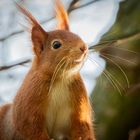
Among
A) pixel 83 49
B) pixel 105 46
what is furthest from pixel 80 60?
pixel 105 46

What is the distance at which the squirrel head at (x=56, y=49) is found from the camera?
1.31 metres

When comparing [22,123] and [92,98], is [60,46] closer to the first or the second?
[22,123]

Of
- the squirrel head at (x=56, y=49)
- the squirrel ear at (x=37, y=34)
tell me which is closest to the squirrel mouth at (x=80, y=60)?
the squirrel head at (x=56, y=49)

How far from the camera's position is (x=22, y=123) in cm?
133

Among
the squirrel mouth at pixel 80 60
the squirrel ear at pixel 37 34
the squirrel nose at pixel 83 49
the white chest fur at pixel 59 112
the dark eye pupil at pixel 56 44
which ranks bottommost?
the white chest fur at pixel 59 112

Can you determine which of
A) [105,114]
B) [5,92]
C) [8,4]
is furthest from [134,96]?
[8,4]

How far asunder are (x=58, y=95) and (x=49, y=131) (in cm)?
8

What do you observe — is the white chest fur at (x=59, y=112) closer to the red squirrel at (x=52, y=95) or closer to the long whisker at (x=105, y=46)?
the red squirrel at (x=52, y=95)

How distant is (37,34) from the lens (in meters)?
1.36

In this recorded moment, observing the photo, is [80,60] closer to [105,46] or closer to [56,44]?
[56,44]

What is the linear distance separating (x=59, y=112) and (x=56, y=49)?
0.14 m

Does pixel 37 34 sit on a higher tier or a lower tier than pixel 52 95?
higher

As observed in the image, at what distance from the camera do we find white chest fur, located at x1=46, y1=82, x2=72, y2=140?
4.43ft

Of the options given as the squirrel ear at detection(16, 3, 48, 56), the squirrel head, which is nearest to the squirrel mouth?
the squirrel head
